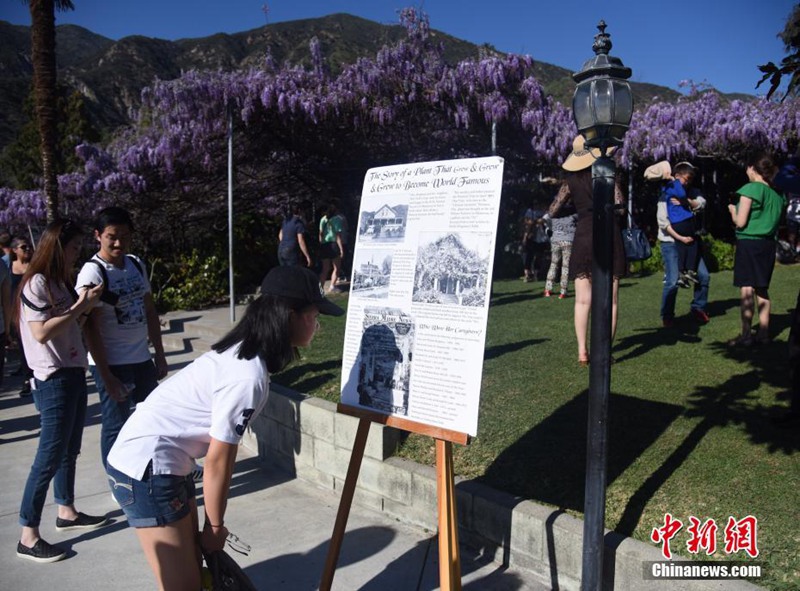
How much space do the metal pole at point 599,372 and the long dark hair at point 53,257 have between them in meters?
3.21

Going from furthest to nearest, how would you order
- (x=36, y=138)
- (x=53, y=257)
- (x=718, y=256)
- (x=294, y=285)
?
(x=36, y=138)
(x=718, y=256)
(x=53, y=257)
(x=294, y=285)

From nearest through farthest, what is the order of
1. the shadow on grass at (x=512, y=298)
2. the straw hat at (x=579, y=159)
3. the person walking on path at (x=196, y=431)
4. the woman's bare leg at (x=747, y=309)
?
the person walking on path at (x=196, y=431), the straw hat at (x=579, y=159), the woman's bare leg at (x=747, y=309), the shadow on grass at (x=512, y=298)

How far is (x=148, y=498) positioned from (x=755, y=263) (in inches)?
220

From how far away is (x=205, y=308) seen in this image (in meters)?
13.1

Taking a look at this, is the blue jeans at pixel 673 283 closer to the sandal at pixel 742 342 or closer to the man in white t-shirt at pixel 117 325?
the sandal at pixel 742 342

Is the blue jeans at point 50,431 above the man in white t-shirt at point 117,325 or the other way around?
the other way around

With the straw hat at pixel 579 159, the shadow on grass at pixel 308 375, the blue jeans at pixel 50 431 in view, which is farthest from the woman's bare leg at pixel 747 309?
the blue jeans at pixel 50 431

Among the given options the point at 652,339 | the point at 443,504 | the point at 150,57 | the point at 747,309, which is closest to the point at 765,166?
the point at 747,309

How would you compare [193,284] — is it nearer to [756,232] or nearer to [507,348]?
[507,348]

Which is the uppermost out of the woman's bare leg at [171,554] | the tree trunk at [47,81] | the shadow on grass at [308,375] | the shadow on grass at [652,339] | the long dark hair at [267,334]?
the tree trunk at [47,81]

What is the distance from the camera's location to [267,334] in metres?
2.55

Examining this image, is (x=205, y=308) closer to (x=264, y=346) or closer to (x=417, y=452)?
(x=417, y=452)

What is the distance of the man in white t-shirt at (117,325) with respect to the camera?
13.7ft

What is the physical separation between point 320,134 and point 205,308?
15.6 ft
